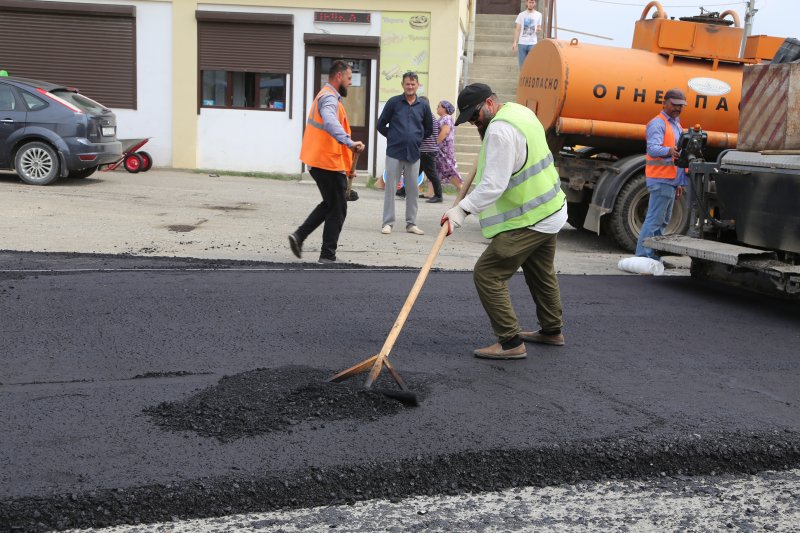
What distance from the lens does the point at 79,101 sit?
47.6 ft

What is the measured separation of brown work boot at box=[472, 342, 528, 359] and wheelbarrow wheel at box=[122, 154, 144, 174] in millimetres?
12825

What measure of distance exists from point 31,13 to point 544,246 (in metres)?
15.9

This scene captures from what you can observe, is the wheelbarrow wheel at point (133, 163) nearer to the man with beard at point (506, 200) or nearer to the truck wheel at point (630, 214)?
the truck wheel at point (630, 214)

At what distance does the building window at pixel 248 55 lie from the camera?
737 inches

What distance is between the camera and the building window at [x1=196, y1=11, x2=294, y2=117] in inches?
737

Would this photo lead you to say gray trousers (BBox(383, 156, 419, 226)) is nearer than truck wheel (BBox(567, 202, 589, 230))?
Yes

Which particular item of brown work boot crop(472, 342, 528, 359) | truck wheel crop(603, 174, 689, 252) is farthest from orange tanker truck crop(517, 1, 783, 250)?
brown work boot crop(472, 342, 528, 359)

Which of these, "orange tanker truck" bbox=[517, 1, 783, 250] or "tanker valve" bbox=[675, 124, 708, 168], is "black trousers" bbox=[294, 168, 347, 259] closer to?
"tanker valve" bbox=[675, 124, 708, 168]

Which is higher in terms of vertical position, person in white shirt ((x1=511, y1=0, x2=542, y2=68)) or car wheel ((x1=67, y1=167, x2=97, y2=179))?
person in white shirt ((x1=511, y1=0, x2=542, y2=68))

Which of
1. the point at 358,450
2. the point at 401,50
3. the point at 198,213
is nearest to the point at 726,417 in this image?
the point at 358,450

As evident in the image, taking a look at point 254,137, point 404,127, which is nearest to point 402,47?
point 254,137

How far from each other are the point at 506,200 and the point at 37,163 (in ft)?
33.9

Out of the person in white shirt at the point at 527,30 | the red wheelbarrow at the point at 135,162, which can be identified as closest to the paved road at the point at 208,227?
the red wheelbarrow at the point at 135,162

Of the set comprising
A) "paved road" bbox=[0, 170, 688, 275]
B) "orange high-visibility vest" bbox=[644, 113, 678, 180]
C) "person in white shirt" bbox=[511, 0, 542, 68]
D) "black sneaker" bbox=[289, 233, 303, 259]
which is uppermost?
"person in white shirt" bbox=[511, 0, 542, 68]
